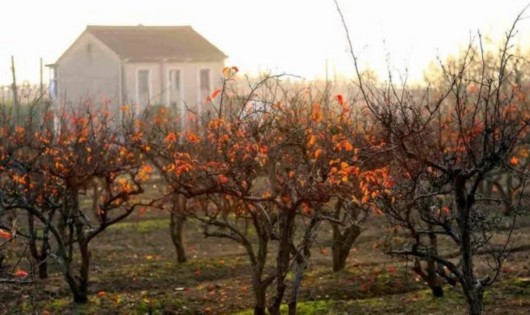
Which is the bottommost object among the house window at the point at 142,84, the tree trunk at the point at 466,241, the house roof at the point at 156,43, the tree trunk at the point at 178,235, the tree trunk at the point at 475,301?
the tree trunk at the point at 178,235

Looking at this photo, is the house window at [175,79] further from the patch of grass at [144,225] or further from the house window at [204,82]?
the patch of grass at [144,225]

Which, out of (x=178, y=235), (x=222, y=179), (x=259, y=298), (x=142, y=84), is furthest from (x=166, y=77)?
(x=222, y=179)

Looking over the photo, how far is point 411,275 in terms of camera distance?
419 inches

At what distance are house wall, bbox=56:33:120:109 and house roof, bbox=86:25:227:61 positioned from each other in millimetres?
569

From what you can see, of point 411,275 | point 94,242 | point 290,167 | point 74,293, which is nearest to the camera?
point 290,167

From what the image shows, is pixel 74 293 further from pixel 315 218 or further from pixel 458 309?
pixel 458 309

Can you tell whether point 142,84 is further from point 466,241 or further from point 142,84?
point 466,241

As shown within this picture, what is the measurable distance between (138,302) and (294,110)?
318 cm

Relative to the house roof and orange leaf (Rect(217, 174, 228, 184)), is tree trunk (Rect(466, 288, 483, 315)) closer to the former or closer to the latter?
orange leaf (Rect(217, 174, 228, 184))

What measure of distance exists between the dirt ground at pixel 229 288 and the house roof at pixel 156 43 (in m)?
28.1

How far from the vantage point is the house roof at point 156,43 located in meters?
40.9

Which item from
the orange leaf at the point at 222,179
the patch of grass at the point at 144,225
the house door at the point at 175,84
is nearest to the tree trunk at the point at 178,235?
the patch of grass at the point at 144,225

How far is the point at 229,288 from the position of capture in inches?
411

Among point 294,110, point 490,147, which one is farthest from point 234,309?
point 490,147
